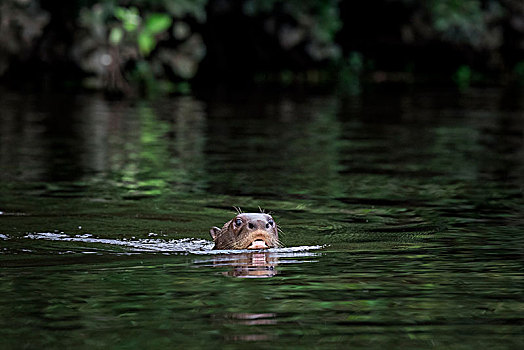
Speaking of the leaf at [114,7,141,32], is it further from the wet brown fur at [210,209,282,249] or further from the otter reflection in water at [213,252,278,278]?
the otter reflection in water at [213,252,278,278]

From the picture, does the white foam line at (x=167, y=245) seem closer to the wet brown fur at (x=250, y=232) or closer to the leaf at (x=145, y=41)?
the wet brown fur at (x=250, y=232)

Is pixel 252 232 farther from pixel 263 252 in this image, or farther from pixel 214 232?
pixel 214 232

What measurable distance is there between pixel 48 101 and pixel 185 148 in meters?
10.1

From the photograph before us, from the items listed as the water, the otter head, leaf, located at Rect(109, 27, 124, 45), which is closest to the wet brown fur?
the otter head

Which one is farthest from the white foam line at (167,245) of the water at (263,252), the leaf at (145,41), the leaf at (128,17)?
the leaf at (128,17)

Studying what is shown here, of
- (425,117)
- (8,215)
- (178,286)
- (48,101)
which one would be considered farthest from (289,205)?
(48,101)

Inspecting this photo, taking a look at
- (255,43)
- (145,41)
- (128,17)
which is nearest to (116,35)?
(128,17)

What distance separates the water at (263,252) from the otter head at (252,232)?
10 cm

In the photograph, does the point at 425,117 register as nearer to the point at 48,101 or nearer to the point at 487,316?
the point at 48,101

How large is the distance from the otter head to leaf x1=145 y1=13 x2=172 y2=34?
18.9 m

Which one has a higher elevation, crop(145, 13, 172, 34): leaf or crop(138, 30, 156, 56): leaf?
crop(145, 13, 172, 34): leaf

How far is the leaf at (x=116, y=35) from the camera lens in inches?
1027

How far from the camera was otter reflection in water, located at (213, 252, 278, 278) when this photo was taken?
6469 millimetres

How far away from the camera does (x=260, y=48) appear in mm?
33969
